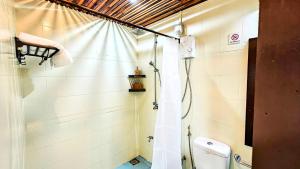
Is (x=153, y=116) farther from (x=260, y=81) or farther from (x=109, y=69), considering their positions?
(x=260, y=81)

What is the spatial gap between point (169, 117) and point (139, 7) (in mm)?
1307

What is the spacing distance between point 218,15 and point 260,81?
1236mm

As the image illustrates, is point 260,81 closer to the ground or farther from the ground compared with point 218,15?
closer to the ground

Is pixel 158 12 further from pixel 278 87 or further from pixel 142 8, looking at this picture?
pixel 278 87

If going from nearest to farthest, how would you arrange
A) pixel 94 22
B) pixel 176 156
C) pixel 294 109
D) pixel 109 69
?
pixel 294 109 → pixel 176 156 → pixel 94 22 → pixel 109 69

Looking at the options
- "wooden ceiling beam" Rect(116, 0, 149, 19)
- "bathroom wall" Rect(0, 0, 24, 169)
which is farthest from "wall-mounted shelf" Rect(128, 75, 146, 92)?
"bathroom wall" Rect(0, 0, 24, 169)

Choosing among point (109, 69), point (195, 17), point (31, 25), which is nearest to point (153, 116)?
point (109, 69)

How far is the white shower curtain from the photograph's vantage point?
5.21 ft

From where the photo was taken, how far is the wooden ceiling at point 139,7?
163 centimetres

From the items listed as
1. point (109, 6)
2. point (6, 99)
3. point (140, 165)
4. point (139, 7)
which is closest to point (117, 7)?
point (109, 6)

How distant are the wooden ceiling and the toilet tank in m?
1.51

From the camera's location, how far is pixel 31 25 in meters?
1.45

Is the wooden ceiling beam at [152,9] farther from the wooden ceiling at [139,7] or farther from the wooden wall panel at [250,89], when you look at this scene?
the wooden wall panel at [250,89]

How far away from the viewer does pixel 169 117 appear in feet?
5.31
